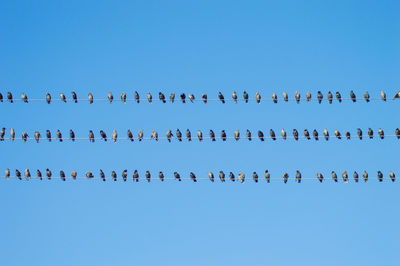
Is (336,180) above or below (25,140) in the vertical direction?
below

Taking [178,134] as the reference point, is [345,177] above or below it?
below

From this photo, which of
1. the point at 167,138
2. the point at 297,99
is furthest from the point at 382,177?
the point at 167,138

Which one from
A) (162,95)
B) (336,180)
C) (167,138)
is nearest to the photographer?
(167,138)

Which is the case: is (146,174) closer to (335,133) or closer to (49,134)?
(49,134)

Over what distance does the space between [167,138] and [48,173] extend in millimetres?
6574

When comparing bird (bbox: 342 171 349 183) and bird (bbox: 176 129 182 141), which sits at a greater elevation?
bird (bbox: 176 129 182 141)

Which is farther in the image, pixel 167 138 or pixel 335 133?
pixel 335 133

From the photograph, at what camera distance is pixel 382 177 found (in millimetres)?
32219

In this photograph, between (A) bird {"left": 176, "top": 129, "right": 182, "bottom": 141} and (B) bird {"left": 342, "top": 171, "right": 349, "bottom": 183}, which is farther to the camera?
(B) bird {"left": 342, "top": 171, "right": 349, "bottom": 183}

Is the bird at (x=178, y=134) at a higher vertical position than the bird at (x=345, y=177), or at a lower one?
higher

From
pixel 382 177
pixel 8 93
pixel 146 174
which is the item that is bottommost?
pixel 382 177

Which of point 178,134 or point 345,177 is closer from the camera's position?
point 178,134

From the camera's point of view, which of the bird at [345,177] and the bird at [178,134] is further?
the bird at [345,177]

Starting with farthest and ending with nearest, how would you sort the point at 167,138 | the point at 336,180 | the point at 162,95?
1. the point at 162,95
2. the point at 336,180
3. the point at 167,138
